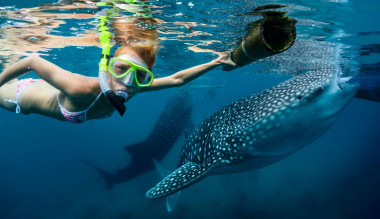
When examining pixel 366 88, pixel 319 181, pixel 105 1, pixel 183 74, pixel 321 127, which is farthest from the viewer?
pixel 319 181

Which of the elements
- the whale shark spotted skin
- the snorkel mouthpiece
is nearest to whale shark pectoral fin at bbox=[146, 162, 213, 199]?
the whale shark spotted skin

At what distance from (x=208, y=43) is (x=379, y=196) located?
1577 cm

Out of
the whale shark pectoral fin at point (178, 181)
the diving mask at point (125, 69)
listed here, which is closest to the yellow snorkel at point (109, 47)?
the diving mask at point (125, 69)

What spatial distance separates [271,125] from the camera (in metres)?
3.48

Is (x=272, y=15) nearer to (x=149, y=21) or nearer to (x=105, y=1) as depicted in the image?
(x=149, y=21)

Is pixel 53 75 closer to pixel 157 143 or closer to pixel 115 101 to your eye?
pixel 115 101

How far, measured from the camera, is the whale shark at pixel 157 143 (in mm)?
9125

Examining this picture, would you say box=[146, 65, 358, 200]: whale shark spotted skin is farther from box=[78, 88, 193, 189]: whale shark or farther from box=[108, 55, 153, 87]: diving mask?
box=[78, 88, 193, 189]: whale shark

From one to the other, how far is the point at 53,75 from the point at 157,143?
22.3ft

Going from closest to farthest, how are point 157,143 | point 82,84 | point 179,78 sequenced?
point 82,84 → point 179,78 → point 157,143

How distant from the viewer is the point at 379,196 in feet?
46.8

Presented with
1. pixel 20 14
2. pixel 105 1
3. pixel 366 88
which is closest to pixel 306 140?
pixel 366 88

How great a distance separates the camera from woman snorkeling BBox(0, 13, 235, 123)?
3129 millimetres

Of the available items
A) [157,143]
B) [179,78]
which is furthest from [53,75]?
[157,143]
